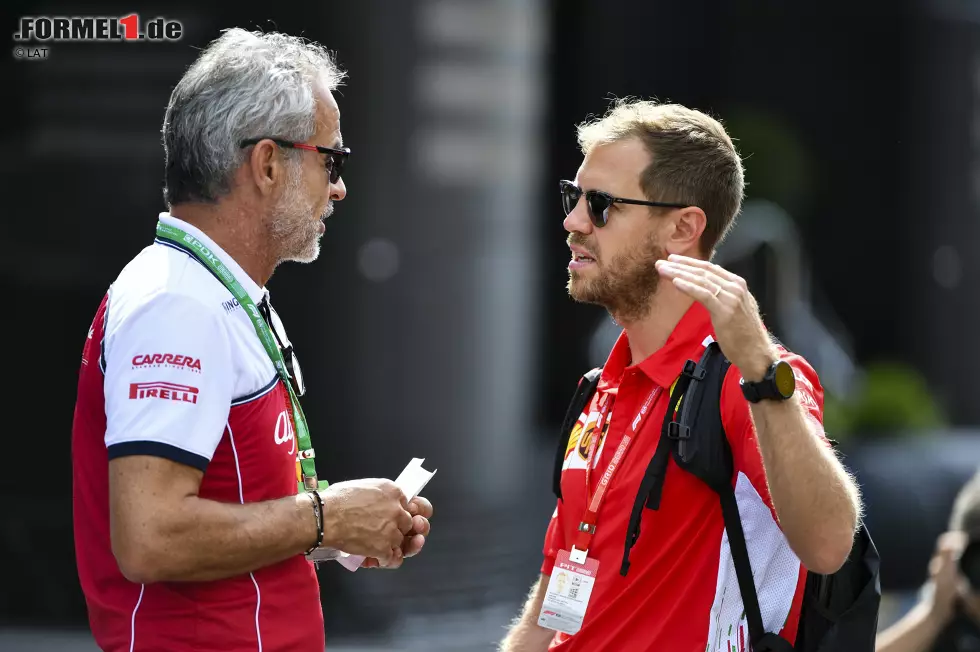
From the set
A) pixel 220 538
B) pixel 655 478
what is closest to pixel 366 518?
pixel 220 538

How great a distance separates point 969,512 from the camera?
3.87 m

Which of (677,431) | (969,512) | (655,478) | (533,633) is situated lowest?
(533,633)

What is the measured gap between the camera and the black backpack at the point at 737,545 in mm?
2703

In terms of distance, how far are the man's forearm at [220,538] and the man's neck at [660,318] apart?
934mm

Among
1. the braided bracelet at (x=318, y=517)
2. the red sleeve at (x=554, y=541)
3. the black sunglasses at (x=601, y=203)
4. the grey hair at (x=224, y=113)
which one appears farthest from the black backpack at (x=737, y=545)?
the grey hair at (x=224, y=113)

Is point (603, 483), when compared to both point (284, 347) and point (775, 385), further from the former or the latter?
point (284, 347)

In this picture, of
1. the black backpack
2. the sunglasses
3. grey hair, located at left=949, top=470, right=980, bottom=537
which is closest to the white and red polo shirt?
the sunglasses

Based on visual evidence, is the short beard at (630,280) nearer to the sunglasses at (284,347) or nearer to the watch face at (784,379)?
the watch face at (784,379)

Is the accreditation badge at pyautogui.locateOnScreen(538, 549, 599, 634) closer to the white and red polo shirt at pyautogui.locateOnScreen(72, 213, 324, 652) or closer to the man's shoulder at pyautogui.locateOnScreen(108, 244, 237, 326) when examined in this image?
the white and red polo shirt at pyautogui.locateOnScreen(72, 213, 324, 652)

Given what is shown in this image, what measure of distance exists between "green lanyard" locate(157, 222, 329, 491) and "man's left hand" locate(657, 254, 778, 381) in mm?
918

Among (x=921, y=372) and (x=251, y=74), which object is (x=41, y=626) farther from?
(x=921, y=372)

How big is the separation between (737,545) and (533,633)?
0.72 m

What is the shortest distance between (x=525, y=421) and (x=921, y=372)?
21.6ft

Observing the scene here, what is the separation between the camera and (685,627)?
2781 mm
